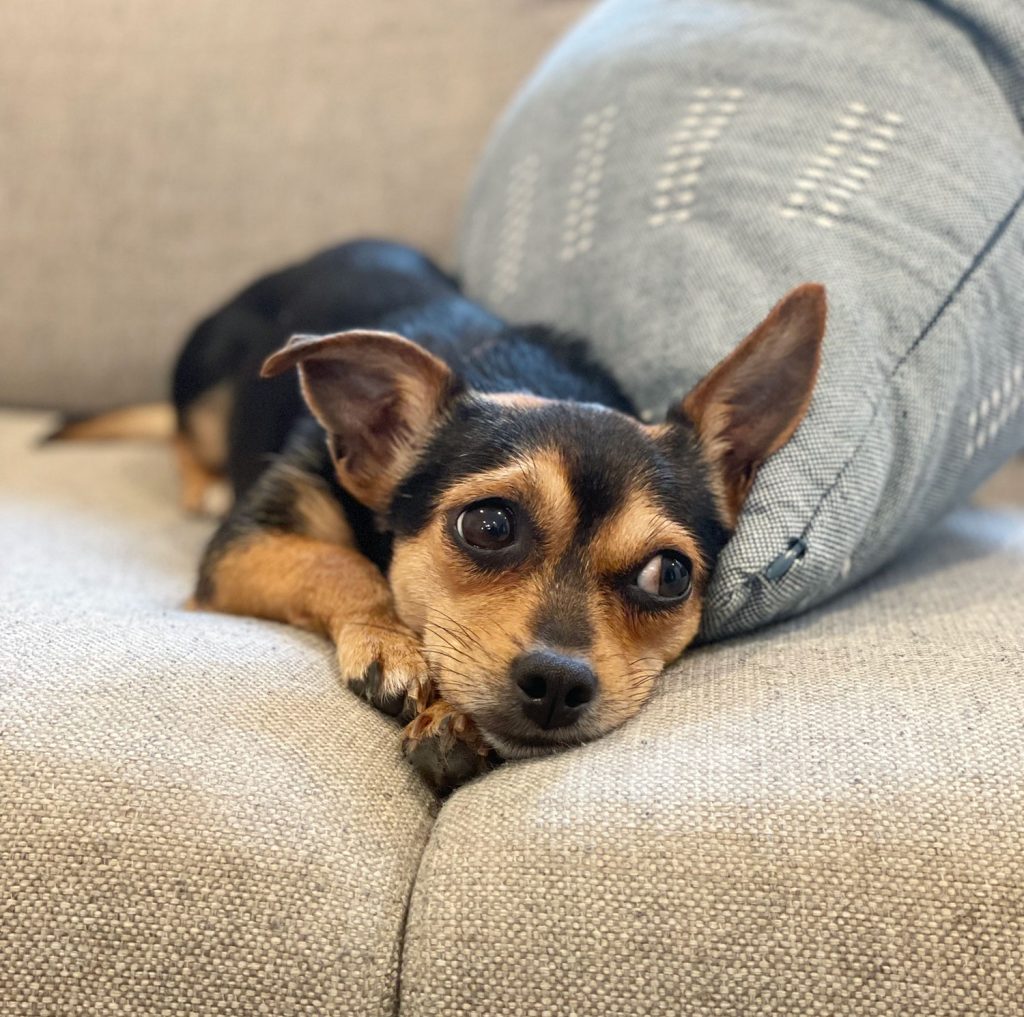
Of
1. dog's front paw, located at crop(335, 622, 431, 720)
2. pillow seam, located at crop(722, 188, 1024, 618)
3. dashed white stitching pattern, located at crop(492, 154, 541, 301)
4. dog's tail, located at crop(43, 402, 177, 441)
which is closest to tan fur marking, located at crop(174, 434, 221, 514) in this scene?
dog's tail, located at crop(43, 402, 177, 441)

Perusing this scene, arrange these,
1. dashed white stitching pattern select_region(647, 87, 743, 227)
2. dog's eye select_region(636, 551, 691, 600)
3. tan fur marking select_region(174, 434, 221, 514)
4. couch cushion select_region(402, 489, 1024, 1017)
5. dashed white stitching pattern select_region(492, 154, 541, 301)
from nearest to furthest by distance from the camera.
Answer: couch cushion select_region(402, 489, 1024, 1017)
dog's eye select_region(636, 551, 691, 600)
dashed white stitching pattern select_region(647, 87, 743, 227)
dashed white stitching pattern select_region(492, 154, 541, 301)
tan fur marking select_region(174, 434, 221, 514)

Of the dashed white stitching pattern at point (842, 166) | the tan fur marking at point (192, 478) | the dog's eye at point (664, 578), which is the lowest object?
the tan fur marking at point (192, 478)

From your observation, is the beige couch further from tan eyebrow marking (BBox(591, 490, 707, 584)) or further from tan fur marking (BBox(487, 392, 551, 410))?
tan fur marking (BBox(487, 392, 551, 410))

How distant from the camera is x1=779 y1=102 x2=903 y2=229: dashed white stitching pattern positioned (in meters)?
1.65

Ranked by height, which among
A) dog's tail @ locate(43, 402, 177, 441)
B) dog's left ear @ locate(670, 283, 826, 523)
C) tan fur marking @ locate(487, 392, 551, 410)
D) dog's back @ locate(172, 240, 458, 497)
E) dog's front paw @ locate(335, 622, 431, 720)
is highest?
dog's left ear @ locate(670, 283, 826, 523)

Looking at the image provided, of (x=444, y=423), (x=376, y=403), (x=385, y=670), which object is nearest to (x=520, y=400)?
(x=444, y=423)

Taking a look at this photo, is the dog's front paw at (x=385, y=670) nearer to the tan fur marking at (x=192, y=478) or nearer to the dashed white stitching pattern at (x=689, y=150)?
the dashed white stitching pattern at (x=689, y=150)

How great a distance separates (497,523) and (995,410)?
869 mm

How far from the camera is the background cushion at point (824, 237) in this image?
4.92 feet

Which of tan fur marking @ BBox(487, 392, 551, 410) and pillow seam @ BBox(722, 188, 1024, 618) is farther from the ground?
pillow seam @ BBox(722, 188, 1024, 618)

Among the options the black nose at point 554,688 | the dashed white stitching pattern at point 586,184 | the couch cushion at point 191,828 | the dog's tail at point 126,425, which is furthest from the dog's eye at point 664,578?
the dog's tail at point 126,425

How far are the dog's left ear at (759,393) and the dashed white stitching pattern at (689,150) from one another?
0.38 m

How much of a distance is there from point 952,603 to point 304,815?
3.41 ft

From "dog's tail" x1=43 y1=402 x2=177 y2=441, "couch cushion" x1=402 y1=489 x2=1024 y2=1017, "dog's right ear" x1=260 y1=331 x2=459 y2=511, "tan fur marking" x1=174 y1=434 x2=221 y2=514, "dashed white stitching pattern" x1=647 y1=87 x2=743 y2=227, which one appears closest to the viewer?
"couch cushion" x1=402 y1=489 x2=1024 y2=1017
